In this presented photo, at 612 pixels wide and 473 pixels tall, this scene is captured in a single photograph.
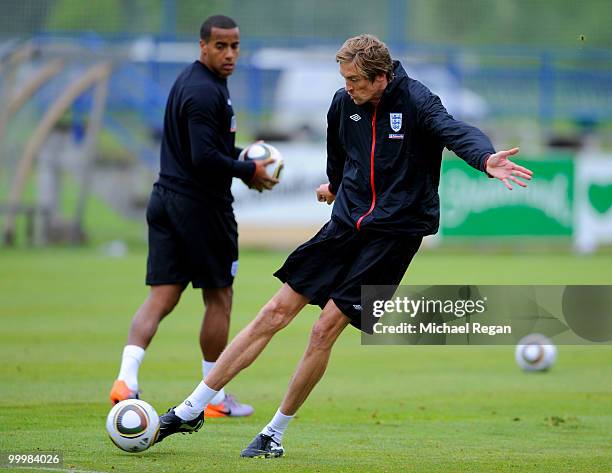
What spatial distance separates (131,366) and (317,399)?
5.48 ft

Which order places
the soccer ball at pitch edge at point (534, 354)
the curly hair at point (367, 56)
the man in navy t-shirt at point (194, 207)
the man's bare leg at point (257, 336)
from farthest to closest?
the soccer ball at pitch edge at point (534, 354)
the man in navy t-shirt at point (194, 207)
the man's bare leg at point (257, 336)
the curly hair at point (367, 56)

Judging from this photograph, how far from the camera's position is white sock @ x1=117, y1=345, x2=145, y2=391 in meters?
8.26

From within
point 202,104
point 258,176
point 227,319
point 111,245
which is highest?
point 202,104

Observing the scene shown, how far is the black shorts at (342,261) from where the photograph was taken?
270 inches

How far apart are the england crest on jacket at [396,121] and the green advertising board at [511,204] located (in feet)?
55.0

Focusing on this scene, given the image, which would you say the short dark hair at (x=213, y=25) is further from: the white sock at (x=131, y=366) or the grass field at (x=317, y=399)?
the grass field at (x=317, y=399)

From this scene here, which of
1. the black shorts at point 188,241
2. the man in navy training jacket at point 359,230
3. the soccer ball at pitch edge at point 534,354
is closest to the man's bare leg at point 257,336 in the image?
the man in navy training jacket at point 359,230

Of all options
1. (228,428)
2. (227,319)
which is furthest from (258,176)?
(228,428)

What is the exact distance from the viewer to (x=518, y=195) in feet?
77.6

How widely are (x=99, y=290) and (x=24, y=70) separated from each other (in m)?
11.5

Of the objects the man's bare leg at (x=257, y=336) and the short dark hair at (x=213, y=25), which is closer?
the man's bare leg at (x=257, y=336)

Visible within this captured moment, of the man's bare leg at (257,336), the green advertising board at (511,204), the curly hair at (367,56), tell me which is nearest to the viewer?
the curly hair at (367,56)

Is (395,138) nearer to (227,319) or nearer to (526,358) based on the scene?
(227,319)

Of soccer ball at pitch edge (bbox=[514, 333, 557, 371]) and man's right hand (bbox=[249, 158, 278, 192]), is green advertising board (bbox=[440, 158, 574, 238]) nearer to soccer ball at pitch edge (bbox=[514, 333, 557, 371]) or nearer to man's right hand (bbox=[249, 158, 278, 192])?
soccer ball at pitch edge (bbox=[514, 333, 557, 371])
